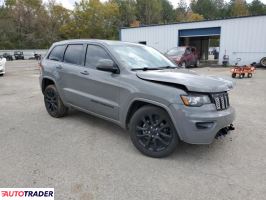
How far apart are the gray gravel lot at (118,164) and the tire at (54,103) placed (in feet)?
1.11

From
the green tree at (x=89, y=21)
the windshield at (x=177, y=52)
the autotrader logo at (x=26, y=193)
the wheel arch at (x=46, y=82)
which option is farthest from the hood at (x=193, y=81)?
the green tree at (x=89, y=21)

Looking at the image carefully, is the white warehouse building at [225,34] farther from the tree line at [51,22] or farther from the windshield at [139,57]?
the tree line at [51,22]

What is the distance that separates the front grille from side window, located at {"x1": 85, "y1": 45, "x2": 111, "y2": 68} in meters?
1.94

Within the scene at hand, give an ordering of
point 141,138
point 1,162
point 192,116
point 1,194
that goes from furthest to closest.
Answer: point 141,138
point 1,162
point 192,116
point 1,194

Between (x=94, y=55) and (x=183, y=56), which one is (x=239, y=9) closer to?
(x=183, y=56)

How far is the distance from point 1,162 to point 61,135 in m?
1.22

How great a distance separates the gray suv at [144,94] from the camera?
345 centimetres

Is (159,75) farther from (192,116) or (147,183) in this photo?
(147,183)

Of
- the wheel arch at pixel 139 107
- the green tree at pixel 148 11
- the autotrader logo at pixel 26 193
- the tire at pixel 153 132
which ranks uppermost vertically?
the green tree at pixel 148 11

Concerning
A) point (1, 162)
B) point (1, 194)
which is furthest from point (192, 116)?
point (1, 162)

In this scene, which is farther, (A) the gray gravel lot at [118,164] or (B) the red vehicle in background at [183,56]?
(B) the red vehicle in background at [183,56]

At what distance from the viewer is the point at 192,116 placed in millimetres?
3381

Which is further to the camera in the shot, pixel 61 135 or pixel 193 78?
pixel 61 135

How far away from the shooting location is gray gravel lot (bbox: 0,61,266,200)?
Result: 3.02m
